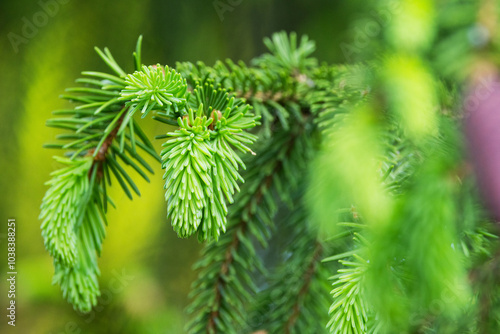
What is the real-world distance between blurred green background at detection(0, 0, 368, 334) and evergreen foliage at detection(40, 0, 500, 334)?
31cm

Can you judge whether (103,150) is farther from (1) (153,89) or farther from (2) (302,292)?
(2) (302,292)

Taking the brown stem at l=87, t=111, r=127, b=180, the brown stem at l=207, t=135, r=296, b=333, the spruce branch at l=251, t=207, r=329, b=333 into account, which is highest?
the brown stem at l=87, t=111, r=127, b=180

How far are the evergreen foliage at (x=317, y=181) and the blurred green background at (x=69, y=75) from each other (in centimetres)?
31

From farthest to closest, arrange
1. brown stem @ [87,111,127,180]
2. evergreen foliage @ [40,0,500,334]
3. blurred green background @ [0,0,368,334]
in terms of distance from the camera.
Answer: blurred green background @ [0,0,368,334] → brown stem @ [87,111,127,180] → evergreen foliage @ [40,0,500,334]

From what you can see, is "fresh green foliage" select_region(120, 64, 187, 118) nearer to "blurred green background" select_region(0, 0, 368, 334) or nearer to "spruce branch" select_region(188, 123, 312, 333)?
"spruce branch" select_region(188, 123, 312, 333)

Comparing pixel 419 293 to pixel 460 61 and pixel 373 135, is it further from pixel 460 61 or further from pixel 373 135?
pixel 460 61

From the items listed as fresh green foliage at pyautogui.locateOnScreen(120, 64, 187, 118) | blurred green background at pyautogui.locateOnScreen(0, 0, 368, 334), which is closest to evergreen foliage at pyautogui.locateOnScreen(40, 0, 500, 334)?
fresh green foliage at pyautogui.locateOnScreen(120, 64, 187, 118)

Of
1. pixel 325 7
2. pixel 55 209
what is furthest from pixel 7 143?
pixel 325 7

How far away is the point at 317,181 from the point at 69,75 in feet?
1.99

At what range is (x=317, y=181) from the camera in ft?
1.23

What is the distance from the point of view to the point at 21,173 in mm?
835

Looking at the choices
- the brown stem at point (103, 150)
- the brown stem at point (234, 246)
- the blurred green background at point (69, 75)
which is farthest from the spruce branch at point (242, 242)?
the blurred green background at point (69, 75)

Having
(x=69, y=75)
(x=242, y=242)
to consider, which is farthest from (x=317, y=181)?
(x=69, y=75)

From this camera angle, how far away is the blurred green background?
772 mm
